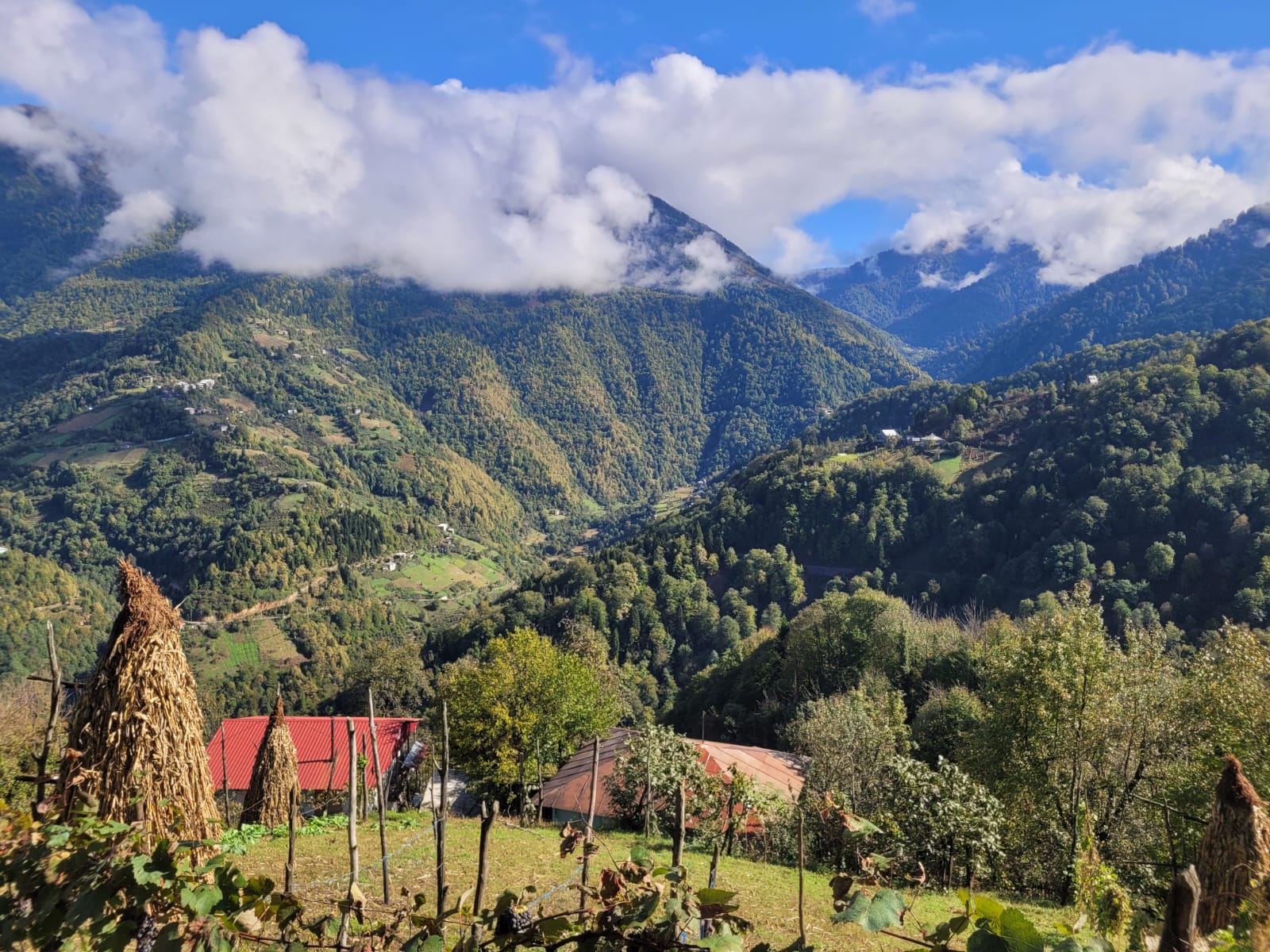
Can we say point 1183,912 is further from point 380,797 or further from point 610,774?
point 610,774

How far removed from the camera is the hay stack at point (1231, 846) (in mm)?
6672

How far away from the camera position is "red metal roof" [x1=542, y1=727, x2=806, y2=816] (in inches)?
1072

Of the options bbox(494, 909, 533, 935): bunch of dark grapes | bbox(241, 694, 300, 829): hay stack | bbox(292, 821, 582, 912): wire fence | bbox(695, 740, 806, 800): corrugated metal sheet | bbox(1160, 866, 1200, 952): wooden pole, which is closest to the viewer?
bbox(1160, 866, 1200, 952): wooden pole

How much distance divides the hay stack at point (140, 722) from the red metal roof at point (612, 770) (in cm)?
2138

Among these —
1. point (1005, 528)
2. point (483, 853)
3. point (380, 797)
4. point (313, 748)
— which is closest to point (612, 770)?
point (313, 748)

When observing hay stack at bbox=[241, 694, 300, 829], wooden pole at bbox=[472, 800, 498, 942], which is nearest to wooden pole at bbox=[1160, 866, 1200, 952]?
wooden pole at bbox=[472, 800, 498, 942]

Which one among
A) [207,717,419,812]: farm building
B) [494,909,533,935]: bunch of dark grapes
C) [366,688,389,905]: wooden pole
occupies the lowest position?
[207,717,419,812]: farm building

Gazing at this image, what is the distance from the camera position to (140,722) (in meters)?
6.28

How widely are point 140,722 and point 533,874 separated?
12.0m

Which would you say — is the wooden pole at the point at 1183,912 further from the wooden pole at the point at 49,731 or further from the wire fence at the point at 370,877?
the wire fence at the point at 370,877

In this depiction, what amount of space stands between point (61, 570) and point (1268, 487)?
Answer: 217 meters

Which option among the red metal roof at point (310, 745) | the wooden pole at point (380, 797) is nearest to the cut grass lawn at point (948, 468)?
the red metal roof at point (310, 745)

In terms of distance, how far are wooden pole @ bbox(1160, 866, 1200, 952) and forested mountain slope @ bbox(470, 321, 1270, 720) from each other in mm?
82614

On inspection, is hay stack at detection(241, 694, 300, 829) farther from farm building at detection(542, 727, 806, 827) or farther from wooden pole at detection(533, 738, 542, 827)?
farm building at detection(542, 727, 806, 827)
